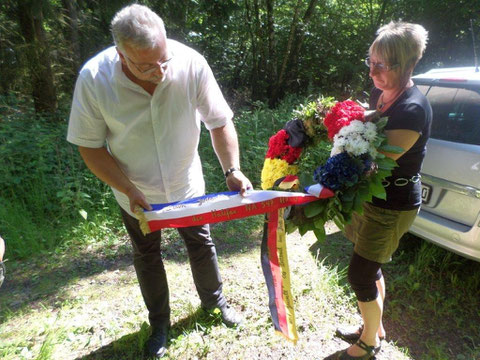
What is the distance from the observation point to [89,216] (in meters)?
3.94

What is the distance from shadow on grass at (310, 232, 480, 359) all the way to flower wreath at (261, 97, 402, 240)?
139 cm

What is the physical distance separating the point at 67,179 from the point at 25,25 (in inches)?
104

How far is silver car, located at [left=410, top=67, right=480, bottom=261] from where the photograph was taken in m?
2.51

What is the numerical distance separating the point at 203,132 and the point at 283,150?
3.93 m

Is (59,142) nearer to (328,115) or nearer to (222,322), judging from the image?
(222,322)

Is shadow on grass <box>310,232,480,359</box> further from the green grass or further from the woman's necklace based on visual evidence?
the woman's necklace

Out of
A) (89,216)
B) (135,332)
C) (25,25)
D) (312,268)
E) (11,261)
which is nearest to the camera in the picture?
(135,332)

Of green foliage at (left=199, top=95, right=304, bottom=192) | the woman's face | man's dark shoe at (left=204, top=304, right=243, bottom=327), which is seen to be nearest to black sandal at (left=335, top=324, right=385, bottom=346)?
man's dark shoe at (left=204, top=304, right=243, bottom=327)

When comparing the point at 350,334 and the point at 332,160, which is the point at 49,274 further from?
the point at 332,160

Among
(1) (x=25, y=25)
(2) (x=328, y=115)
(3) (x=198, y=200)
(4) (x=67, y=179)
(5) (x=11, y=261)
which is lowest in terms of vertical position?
(5) (x=11, y=261)

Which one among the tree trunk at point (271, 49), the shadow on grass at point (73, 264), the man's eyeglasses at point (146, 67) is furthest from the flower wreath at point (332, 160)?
the tree trunk at point (271, 49)

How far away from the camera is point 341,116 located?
183 centimetres

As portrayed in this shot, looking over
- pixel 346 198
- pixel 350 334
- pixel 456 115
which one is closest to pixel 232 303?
pixel 350 334

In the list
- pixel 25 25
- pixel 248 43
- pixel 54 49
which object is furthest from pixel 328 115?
pixel 248 43
